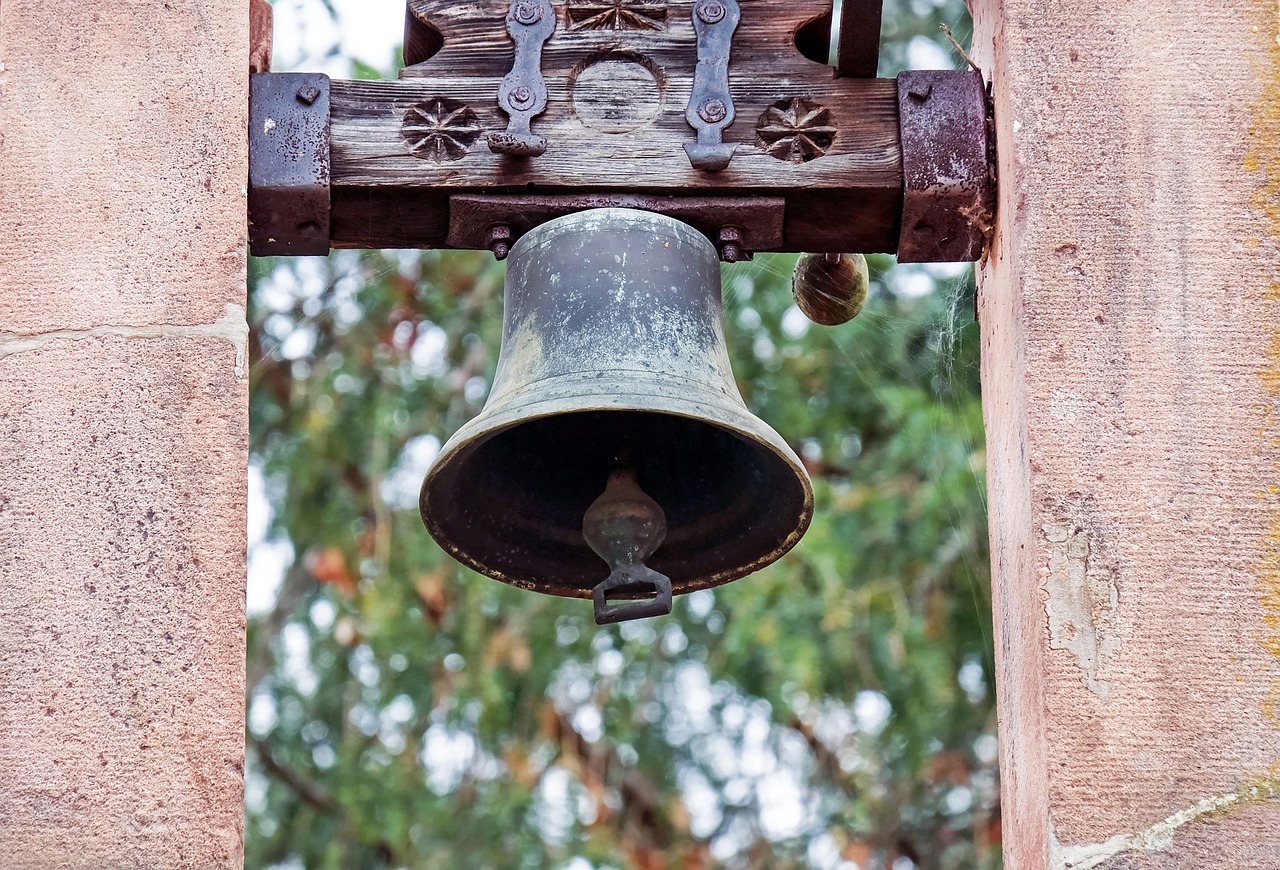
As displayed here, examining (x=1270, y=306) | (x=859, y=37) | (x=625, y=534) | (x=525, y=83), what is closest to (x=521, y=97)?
(x=525, y=83)

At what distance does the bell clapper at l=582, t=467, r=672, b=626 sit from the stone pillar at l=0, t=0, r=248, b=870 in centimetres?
43

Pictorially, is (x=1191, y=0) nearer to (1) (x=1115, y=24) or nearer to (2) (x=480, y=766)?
(1) (x=1115, y=24)

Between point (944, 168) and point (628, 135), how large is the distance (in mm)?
376

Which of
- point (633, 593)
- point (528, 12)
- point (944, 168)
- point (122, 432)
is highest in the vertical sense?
point (528, 12)

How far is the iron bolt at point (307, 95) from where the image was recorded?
8.20ft

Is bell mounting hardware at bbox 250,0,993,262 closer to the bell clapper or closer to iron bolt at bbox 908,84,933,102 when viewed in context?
iron bolt at bbox 908,84,933,102

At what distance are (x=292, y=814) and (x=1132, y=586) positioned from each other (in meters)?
3.43

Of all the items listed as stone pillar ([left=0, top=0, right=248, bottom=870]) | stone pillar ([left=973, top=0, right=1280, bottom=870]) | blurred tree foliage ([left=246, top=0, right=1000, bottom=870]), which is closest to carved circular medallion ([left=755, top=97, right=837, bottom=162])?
stone pillar ([left=973, top=0, right=1280, bottom=870])

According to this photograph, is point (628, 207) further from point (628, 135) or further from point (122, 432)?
point (122, 432)

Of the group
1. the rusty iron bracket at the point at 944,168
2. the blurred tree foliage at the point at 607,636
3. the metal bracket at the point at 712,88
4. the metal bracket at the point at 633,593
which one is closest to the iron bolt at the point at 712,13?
the metal bracket at the point at 712,88

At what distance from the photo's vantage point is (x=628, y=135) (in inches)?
98.3

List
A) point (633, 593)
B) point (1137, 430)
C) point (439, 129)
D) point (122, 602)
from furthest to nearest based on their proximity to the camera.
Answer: point (439, 129)
point (633, 593)
point (1137, 430)
point (122, 602)

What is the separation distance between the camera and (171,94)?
7.99ft

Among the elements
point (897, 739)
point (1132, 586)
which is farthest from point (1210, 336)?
point (897, 739)
